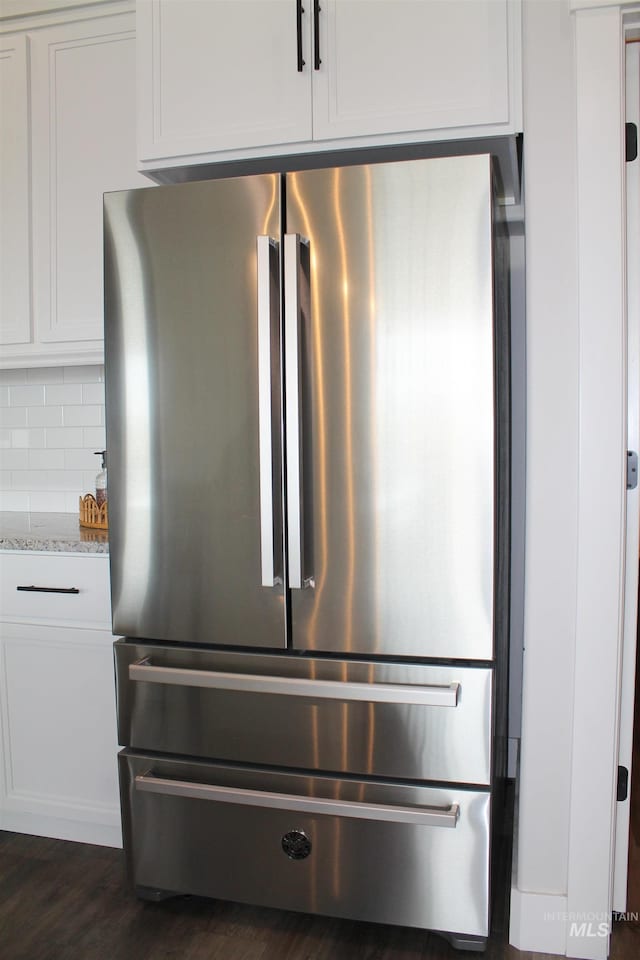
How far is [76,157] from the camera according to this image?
2324 millimetres

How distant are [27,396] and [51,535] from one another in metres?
0.79

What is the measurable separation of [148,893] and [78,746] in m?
0.45

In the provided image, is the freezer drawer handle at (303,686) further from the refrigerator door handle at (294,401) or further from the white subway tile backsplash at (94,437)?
the white subway tile backsplash at (94,437)

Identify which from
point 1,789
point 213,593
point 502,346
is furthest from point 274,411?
point 1,789

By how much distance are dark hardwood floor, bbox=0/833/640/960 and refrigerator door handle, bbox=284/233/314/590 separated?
0.84 metres

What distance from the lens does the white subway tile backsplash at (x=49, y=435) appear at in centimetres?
270

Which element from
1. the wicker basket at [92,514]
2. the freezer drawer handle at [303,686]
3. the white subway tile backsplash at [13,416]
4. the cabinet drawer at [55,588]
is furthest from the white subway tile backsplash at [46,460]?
the freezer drawer handle at [303,686]

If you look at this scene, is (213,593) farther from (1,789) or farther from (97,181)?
(97,181)

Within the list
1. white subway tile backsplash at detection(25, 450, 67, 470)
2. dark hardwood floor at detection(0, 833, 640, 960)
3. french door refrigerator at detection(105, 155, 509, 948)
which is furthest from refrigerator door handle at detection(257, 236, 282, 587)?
white subway tile backsplash at detection(25, 450, 67, 470)

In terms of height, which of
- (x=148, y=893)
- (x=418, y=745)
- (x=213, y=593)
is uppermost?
(x=213, y=593)

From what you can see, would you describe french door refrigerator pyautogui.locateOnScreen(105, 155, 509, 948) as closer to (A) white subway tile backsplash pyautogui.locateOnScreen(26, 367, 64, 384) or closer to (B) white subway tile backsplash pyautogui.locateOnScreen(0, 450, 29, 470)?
(A) white subway tile backsplash pyautogui.locateOnScreen(26, 367, 64, 384)

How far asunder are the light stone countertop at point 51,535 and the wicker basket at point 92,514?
0.10 feet

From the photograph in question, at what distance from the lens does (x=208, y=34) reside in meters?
1.80

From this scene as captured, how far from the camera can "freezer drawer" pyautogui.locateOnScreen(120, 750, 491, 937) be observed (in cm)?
160
